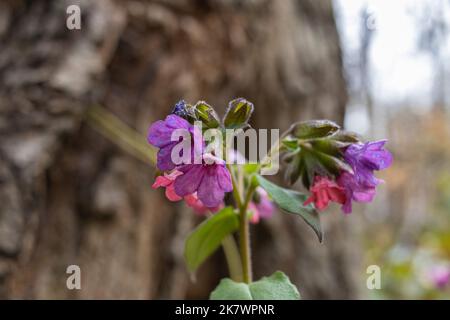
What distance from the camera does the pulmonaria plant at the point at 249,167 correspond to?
0.67 meters

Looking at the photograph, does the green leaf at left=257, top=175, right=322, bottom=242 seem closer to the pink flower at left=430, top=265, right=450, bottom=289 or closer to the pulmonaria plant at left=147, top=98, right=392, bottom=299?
the pulmonaria plant at left=147, top=98, right=392, bottom=299

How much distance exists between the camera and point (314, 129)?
78cm

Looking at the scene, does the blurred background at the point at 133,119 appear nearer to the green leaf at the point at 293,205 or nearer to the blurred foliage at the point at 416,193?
the green leaf at the point at 293,205

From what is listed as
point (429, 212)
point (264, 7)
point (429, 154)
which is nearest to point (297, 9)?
point (264, 7)

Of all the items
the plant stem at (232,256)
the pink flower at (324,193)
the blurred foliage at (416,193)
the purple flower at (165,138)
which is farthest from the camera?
the blurred foliage at (416,193)

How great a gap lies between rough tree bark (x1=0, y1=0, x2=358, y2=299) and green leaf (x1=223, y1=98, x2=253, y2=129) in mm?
765

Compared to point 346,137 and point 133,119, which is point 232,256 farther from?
point 346,137

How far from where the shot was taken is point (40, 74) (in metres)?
1.40

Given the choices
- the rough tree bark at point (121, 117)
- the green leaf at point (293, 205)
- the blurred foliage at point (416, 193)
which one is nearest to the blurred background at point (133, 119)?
the rough tree bark at point (121, 117)

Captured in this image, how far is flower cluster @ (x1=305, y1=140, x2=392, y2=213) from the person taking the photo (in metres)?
0.74

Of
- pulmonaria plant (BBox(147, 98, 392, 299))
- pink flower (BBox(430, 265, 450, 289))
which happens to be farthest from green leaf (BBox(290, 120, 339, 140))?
pink flower (BBox(430, 265, 450, 289))

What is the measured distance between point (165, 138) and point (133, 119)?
1.10 metres

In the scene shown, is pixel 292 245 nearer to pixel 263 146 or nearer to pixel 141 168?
pixel 141 168
